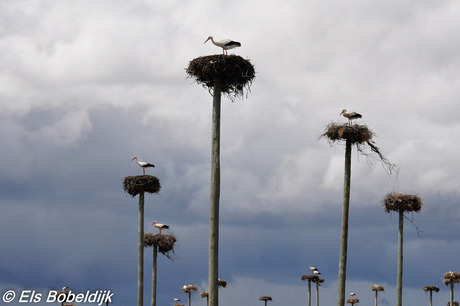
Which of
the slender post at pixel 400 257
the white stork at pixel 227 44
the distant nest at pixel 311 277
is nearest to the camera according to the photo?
the white stork at pixel 227 44

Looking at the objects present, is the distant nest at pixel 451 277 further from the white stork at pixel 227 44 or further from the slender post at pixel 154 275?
the white stork at pixel 227 44

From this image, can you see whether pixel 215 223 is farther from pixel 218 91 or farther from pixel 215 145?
pixel 218 91

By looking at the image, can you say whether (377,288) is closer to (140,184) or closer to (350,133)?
(140,184)

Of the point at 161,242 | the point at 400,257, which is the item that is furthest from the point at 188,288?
the point at 400,257

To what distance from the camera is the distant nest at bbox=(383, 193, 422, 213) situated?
1127 inches

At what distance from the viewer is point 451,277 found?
40.1m

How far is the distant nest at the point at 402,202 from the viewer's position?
93.9 ft

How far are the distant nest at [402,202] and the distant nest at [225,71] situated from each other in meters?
13.4

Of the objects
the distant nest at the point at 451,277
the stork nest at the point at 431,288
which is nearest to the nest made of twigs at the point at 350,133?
the distant nest at the point at 451,277

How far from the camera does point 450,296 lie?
40.1 metres

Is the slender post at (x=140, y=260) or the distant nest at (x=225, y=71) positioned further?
the slender post at (x=140, y=260)

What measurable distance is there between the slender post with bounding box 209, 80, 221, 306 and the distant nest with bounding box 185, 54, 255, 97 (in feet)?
2.64

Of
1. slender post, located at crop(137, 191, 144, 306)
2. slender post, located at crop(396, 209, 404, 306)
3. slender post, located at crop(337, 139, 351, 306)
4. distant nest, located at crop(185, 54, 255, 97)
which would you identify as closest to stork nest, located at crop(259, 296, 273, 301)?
slender post, located at crop(396, 209, 404, 306)

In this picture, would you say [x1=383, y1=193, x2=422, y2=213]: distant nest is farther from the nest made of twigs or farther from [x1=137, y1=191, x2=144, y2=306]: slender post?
[x1=137, y1=191, x2=144, y2=306]: slender post
